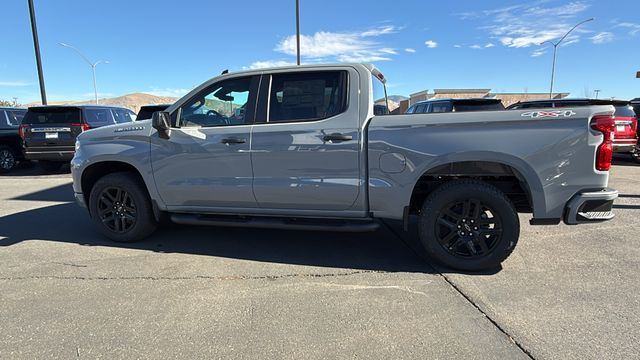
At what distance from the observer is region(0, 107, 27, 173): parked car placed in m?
11.2

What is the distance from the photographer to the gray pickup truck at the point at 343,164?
3.49 m

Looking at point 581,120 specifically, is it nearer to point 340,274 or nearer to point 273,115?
point 340,274

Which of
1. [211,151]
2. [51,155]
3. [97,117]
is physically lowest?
[51,155]

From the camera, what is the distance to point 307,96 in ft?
13.4

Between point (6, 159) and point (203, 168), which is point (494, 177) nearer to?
point (203, 168)

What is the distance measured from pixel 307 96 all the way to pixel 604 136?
2651 millimetres

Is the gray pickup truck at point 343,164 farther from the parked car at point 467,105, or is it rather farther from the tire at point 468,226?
the parked car at point 467,105

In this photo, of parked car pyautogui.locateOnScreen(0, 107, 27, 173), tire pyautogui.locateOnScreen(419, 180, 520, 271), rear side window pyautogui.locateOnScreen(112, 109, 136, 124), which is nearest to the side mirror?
tire pyautogui.locateOnScreen(419, 180, 520, 271)

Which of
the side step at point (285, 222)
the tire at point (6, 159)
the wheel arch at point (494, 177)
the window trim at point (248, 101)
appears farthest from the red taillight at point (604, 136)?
the tire at point (6, 159)

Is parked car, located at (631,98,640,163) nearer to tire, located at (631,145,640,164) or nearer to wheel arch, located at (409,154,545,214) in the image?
tire, located at (631,145,640,164)

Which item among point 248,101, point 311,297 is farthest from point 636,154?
point 311,297

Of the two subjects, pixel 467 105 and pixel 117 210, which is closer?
pixel 117 210

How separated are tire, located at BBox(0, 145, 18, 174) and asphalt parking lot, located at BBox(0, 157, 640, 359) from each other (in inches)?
327

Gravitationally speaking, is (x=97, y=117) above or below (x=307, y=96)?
below
